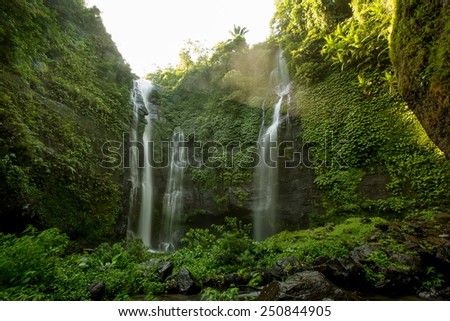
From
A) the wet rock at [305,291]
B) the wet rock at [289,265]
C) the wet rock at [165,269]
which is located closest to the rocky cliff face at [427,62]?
the wet rock at [289,265]

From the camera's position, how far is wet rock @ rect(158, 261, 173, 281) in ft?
19.8

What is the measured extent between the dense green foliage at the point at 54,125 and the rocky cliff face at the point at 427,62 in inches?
344

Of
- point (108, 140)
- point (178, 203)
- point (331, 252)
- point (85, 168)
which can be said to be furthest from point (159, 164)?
point (331, 252)

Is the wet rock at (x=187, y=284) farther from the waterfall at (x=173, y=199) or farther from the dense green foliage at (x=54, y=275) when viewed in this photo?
the waterfall at (x=173, y=199)

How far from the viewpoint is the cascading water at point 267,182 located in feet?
42.1

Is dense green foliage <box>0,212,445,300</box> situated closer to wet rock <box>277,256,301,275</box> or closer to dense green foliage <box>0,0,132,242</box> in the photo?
wet rock <box>277,256,301,275</box>

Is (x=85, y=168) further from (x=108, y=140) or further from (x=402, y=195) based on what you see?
(x=402, y=195)

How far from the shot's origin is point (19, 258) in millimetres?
4203

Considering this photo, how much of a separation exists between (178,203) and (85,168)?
5833 millimetres

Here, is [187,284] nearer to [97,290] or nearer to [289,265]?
[97,290]

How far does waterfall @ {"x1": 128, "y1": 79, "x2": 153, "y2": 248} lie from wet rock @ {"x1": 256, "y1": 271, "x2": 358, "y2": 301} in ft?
33.0

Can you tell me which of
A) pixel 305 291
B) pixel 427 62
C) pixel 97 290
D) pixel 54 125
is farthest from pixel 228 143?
pixel 305 291

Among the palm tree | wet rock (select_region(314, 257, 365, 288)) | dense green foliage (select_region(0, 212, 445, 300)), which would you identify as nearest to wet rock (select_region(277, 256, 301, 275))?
dense green foliage (select_region(0, 212, 445, 300))

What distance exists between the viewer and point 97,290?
15.6ft
